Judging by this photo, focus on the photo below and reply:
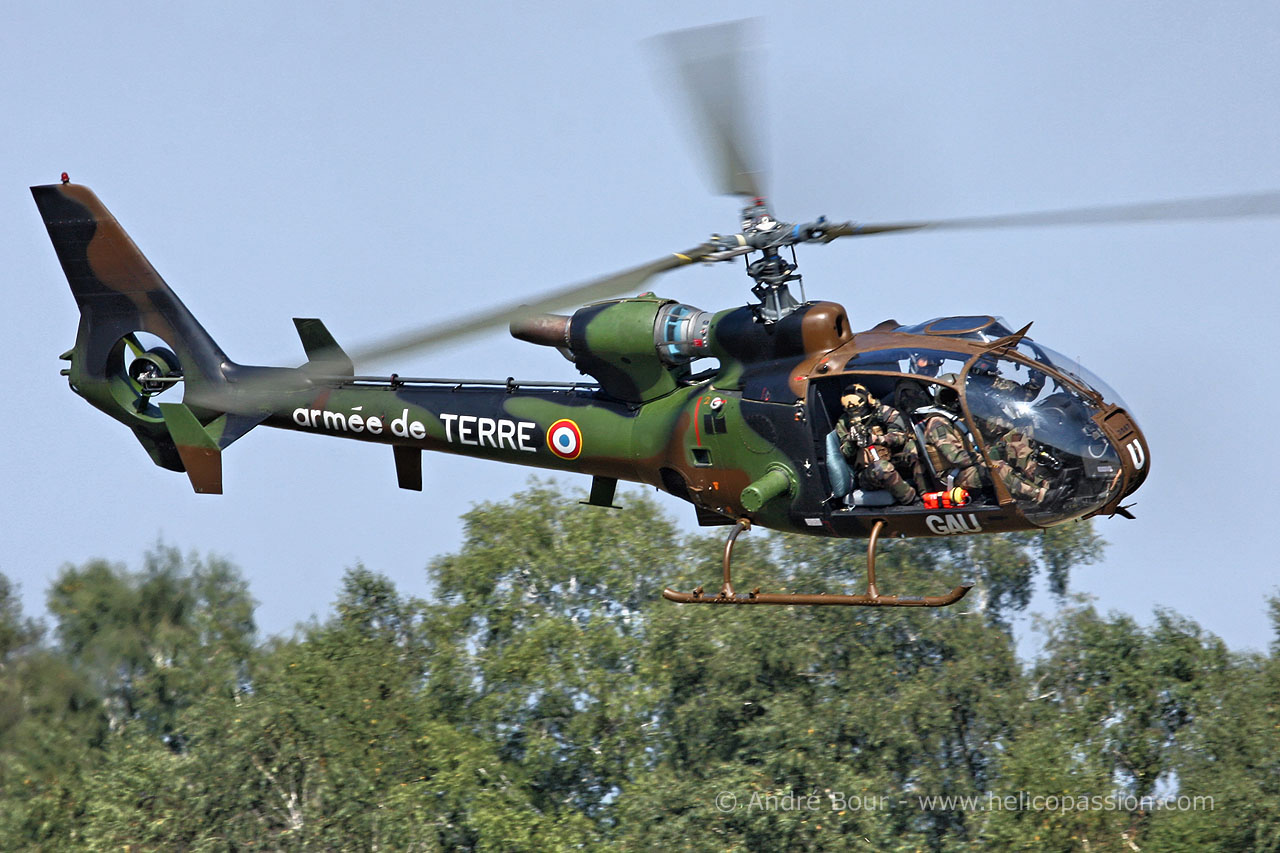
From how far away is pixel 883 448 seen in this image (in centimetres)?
1503

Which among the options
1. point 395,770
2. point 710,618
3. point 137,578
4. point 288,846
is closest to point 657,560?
point 710,618

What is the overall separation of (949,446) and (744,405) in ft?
7.24

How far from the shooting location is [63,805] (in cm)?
3812

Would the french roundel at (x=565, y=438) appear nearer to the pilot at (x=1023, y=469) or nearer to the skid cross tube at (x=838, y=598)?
the skid cross tube at (x=838, y=598)

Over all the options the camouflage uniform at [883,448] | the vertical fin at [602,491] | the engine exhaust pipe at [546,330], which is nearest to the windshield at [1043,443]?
the camouflage uniform at [883,448]

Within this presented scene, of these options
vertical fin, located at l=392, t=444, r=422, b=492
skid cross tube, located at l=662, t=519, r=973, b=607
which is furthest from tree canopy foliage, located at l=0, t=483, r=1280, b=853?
skid cross tube, located at l=662, t=519, r=973, b=607

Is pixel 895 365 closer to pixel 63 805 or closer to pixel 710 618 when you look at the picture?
pixel 710 618

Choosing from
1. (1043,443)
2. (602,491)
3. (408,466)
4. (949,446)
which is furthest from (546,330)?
(1043,443)

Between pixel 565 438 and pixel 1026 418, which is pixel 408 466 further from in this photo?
pixel 1026 418

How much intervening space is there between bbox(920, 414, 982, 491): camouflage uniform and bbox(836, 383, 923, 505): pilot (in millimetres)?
215

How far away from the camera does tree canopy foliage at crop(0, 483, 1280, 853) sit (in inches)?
1208

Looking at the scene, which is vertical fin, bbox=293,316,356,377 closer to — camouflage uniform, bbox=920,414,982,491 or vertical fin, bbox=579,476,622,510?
vertical fin, bbox=579,476,622,510

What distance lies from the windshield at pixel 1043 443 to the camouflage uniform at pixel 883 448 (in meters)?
0.77

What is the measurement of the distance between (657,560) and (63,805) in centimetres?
1495
